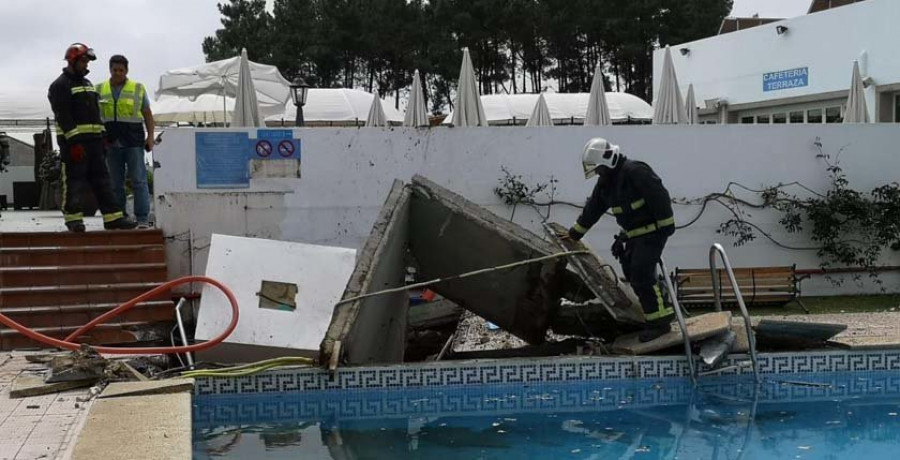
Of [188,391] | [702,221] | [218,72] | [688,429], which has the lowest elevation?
[688,429]

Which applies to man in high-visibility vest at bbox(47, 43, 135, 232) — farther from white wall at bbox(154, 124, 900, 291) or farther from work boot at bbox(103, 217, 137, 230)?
white wall at bbox(154, 124, 900, 291)

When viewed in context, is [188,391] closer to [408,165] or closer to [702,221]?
[408,165]

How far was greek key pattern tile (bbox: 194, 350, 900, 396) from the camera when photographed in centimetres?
750

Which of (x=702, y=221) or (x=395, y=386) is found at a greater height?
(x=702, y=221)

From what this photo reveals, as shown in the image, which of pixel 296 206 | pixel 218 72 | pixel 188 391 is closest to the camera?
pixel 188 391

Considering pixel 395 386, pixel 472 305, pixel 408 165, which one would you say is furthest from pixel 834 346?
pixel 408 165

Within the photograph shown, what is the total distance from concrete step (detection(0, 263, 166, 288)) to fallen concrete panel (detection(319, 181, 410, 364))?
10.4 feet

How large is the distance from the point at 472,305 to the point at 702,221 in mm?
5521

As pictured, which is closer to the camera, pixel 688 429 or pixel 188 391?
pixel 188 391

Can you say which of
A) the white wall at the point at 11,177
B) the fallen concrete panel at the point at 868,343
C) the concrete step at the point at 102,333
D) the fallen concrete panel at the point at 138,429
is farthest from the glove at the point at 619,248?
the white wall at the point at 11,177

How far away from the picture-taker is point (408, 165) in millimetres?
12648

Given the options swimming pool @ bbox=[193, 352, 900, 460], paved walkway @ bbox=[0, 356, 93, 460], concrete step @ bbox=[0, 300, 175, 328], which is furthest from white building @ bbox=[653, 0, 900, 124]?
paved walkway @ bbox=[0, 356, 93, 460]

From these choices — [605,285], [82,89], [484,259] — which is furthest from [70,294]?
[605,285]

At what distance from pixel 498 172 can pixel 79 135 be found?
544cm
